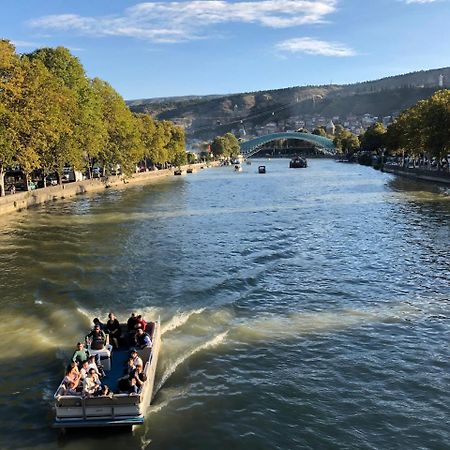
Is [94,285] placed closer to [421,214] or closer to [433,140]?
[421,214]

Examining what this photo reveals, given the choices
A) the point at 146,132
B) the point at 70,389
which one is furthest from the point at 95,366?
the point at 146,132

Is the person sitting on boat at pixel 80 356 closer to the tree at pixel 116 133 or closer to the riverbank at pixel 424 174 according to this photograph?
the riverbank at pixel 424 174

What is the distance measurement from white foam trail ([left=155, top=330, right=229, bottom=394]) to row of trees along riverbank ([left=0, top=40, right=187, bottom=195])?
41.8 meters

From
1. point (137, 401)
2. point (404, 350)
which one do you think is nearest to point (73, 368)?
point (137, 401)

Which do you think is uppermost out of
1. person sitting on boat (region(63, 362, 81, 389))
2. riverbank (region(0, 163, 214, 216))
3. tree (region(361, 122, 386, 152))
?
tree (region(361, 122, 386, 152))

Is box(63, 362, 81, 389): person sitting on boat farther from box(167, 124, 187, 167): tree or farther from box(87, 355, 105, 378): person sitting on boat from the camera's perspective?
box(167, 124, 187, 167): tree

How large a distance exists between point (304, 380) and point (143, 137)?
116327 mm

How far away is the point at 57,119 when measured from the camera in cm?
6488

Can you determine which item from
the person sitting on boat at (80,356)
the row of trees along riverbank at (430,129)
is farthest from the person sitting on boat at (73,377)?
the row of trees along riverbank at (430,129)

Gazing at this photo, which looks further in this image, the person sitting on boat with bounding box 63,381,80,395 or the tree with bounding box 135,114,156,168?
the tree with bounding box 135,114,156,168

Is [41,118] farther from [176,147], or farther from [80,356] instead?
[176,147]

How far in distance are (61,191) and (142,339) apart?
6427 centimetres

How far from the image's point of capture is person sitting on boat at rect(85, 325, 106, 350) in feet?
56.4

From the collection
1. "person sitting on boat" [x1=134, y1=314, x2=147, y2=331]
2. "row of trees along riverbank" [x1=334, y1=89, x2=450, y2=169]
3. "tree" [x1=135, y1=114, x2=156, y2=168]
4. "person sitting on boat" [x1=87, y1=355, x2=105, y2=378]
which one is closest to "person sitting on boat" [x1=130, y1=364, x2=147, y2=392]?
"person sitting on boat" [x1=87, y1=355, x2=105, y2=378]
